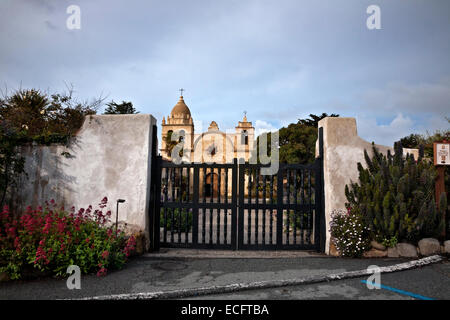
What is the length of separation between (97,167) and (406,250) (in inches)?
249

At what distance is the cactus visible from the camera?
5.62m

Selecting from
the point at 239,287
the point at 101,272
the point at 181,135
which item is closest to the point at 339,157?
the point at 239,287

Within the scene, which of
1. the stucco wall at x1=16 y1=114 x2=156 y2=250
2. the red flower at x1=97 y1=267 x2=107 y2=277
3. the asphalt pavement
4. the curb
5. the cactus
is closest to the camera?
the curb

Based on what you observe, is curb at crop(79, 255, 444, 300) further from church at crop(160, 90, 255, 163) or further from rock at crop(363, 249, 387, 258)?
church at crop(160, 90, 255, 163)

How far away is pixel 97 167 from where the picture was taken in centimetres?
635

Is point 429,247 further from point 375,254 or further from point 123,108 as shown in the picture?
point 123,108

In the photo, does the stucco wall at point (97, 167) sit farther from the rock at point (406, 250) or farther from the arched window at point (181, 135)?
the arched window at point (181, 135)

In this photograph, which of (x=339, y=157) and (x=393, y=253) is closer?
(x=393, y=253)

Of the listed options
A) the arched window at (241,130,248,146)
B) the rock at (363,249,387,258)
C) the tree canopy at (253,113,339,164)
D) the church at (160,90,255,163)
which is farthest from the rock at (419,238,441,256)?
the arched window at (241,130,248,146)

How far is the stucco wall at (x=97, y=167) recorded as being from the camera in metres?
6.23

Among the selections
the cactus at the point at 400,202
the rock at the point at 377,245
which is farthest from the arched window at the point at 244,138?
the rock at the point at 377,245

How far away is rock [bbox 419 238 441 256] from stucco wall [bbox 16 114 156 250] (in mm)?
5370

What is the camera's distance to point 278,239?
6.28m
